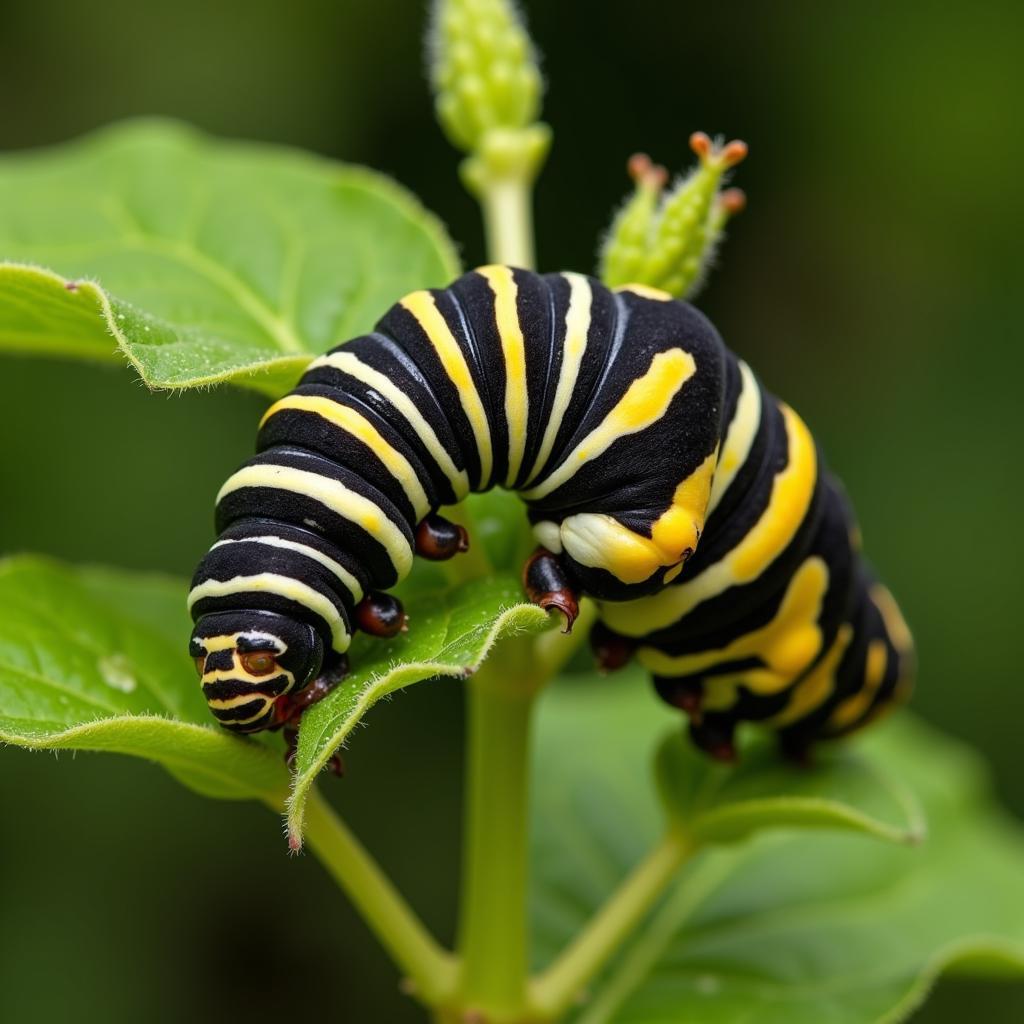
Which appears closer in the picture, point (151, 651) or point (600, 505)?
point (600, 505)

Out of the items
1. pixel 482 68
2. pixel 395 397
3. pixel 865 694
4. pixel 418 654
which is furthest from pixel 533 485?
pixel 865 694

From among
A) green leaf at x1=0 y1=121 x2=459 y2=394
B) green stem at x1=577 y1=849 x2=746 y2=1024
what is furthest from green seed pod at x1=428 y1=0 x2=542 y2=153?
green stem at x1=577 y1=849 x2=746 y2=1024

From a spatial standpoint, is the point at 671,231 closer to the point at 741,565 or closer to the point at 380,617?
the point at 741,565

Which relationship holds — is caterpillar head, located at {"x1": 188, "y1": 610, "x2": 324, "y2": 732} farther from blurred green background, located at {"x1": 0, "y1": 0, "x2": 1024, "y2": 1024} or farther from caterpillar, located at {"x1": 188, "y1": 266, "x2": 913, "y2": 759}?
blurred green background, located at {"x1": 0, "y1": 0, "x2": 1024, "y2": 1024}

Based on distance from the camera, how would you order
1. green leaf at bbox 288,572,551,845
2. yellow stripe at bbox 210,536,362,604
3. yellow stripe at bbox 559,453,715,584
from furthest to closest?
yellow stripe at bbox 559,453,715,584 < yellow stripe at bbox 210,536,362,604 < green leaf at bbox 288,572,551,845

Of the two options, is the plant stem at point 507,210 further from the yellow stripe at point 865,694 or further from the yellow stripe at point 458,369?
the yellow stripe at point 865,694

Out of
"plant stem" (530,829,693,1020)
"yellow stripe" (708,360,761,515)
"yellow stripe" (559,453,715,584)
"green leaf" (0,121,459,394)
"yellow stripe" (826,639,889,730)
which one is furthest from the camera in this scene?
"yellow stripe" (826,639,889,730)

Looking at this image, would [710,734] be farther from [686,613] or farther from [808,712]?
[686,613]

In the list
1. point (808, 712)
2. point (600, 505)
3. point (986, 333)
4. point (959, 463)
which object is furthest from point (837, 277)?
point (600, 505)
